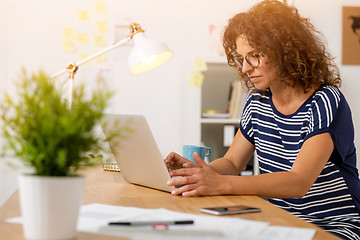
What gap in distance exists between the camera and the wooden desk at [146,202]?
0.79 metres

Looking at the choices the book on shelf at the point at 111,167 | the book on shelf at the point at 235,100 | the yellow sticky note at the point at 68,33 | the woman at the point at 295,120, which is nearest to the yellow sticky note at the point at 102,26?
the yellow sticky note at the point at 68,33

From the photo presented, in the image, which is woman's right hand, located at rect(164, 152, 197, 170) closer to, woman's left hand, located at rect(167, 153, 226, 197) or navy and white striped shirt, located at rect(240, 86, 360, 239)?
woman's left hand, located at rect(167, 153, 226, 197)

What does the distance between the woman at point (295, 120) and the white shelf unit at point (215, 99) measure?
4.27 ft

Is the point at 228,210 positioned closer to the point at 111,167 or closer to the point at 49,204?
the point at 49,204

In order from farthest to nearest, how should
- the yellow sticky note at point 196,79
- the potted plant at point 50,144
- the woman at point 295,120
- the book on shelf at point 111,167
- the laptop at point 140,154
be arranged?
the yellow sticky note at point 196,79
the book on shelf at point 111,167
the woman at point 295,120
the laptop at point 140,154
the potted plant at point 50,144

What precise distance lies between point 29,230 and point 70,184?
0.09m

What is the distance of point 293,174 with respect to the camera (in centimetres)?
124

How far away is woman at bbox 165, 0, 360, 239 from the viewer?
1.36 m

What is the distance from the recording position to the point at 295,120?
1.54m

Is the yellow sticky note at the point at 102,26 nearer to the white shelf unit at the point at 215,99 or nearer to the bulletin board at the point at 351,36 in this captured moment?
the white shelf unit at the point at 215,99

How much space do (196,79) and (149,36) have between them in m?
0.46

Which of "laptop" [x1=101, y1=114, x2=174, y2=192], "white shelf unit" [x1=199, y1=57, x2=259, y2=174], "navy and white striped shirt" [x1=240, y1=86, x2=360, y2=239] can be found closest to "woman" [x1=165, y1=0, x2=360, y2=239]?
"navy and white striped shirt" [x1=240, y1=86, x2=360, y2=239]

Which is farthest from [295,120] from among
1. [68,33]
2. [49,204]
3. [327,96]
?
[68,33]

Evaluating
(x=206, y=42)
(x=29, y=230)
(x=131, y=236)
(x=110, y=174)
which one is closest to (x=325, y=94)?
(x=110, y=174)
